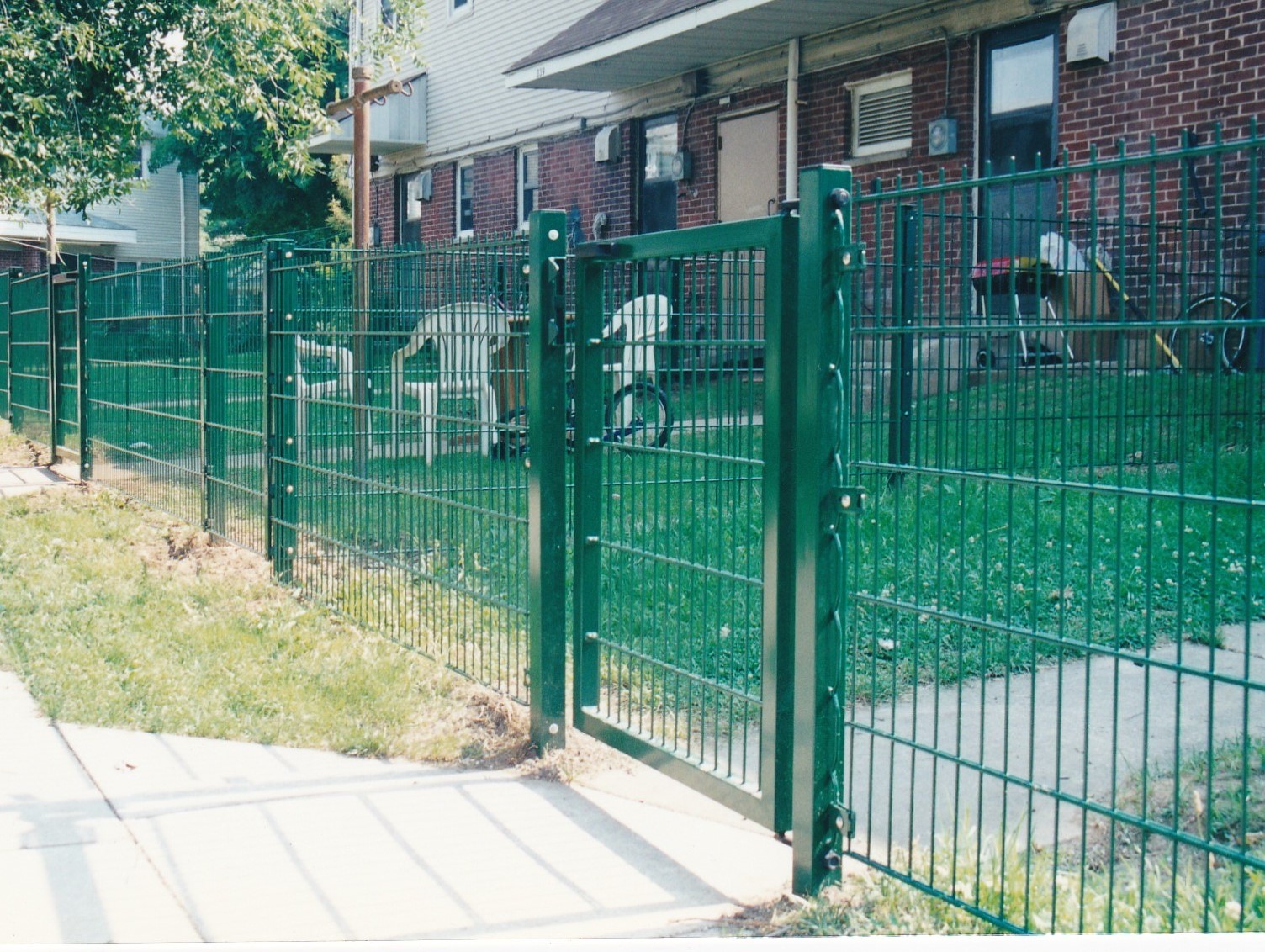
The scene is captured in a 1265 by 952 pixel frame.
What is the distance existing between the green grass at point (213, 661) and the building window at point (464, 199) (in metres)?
14.2

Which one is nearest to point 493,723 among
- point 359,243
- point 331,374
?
point 331,374

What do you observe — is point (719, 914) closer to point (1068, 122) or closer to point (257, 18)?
point (1068, 122)

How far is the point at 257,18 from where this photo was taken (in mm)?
13562

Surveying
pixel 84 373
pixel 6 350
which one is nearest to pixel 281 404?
pixel 84 373

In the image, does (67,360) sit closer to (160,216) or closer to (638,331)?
(638,331)

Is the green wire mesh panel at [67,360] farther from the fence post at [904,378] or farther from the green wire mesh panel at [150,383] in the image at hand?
the fence post at [904,378]

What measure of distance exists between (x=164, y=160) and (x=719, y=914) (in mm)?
33317

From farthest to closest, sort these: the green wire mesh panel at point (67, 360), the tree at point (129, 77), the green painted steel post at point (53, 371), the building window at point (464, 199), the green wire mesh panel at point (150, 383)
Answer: the building window at point (464, 199), the tree at point (129, 77), the green painted steel post at point (53, 371), the green wire mesh panel at point (67, 360), the green wire mesh panel at point (150, 383)

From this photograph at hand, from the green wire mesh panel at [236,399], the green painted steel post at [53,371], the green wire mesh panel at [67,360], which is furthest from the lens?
the green painted steel post at [53,371]

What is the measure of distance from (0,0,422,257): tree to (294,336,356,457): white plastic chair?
6.63 m

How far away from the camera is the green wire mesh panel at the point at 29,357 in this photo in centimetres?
1225

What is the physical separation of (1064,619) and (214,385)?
505cm

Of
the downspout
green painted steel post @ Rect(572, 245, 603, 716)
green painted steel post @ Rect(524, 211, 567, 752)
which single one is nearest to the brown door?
the downspout

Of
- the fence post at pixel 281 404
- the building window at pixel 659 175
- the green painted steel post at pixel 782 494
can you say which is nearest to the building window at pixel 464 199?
the building window at pixel 659 175
